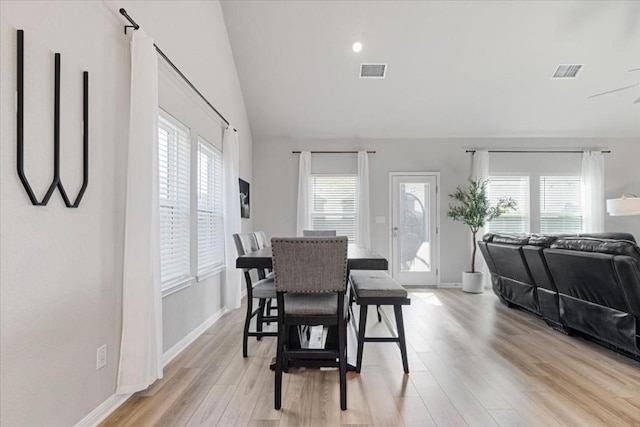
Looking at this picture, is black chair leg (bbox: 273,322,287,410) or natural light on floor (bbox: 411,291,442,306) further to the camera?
natural light on floor (bbox: 411,291,442,306)

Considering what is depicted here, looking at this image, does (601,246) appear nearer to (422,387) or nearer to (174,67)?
(422,387)

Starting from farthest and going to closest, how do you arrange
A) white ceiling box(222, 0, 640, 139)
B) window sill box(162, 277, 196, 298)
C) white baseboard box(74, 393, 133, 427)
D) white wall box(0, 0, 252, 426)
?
1. white ceiling box(222, 0, 640, 139)
2. window sill box(162, 277, 196, 298)
3. white baseboard box(74, 393, 133, 427)
4. white wall box(0, 0, 252, 426)

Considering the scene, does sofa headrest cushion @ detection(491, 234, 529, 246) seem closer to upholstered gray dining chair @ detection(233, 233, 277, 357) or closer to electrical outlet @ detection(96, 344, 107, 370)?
upholstered gray dining chair @ detection(233, 233, 277, 357)

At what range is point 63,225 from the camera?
160 centimetres

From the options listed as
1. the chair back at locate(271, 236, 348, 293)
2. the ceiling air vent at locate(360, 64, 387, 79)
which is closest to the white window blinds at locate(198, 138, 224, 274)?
the chair back at locate(271, 236, 348, 293)

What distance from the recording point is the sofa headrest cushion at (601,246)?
7.93 feet

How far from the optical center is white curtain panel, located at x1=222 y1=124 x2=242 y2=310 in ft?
13.2

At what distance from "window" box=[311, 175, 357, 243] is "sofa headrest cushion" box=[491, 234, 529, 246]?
2.37m

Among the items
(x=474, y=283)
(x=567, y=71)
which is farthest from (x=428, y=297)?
(x=567, y=71)

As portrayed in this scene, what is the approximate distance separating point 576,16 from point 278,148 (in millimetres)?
4447

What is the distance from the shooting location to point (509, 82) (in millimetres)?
4871

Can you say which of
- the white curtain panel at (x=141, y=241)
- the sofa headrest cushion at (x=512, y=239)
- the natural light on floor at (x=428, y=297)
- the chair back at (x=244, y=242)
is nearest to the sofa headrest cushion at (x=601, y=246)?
the sofa headrest cushion at (x=512, y=239)

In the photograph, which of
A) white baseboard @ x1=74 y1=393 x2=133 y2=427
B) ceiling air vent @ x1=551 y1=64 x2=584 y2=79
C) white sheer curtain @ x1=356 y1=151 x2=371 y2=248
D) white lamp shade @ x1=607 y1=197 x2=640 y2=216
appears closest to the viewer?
white baseboard @ x1=74 y1=393 x2=133 y2=427

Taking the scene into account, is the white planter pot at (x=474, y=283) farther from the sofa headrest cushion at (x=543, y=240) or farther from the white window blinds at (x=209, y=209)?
the white window blinds at (x=209, y=209)
